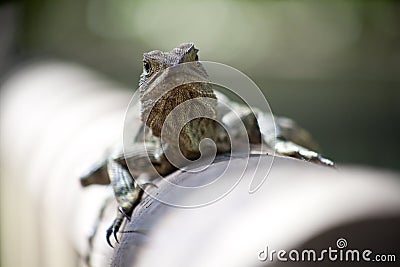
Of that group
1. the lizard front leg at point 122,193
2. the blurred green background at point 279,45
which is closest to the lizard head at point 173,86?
the lizard front leg at point 122,193

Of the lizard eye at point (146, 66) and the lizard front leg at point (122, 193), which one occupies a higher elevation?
the lizard eye at point (146, 66)

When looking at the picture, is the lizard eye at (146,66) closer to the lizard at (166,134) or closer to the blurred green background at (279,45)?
the lizard at (166,134)

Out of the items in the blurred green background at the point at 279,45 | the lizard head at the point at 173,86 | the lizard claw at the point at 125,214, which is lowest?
the lizard claw at the point at 125,214

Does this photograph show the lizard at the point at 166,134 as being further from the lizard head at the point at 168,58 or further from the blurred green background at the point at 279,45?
the blurred green background at the point at 279,45

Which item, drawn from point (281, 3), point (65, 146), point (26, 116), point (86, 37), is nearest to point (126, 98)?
point (65, 146)

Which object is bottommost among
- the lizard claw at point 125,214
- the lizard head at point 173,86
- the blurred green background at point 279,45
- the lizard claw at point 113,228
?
the lizard claw at point 113,228

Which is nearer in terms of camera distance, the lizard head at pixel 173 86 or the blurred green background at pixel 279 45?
the lizard head at pixel 173 86

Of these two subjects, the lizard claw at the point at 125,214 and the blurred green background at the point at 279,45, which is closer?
the lizard claw at the point at 125,214

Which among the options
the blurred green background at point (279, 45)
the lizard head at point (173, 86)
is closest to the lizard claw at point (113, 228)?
the lizard head at point (173, 86)
